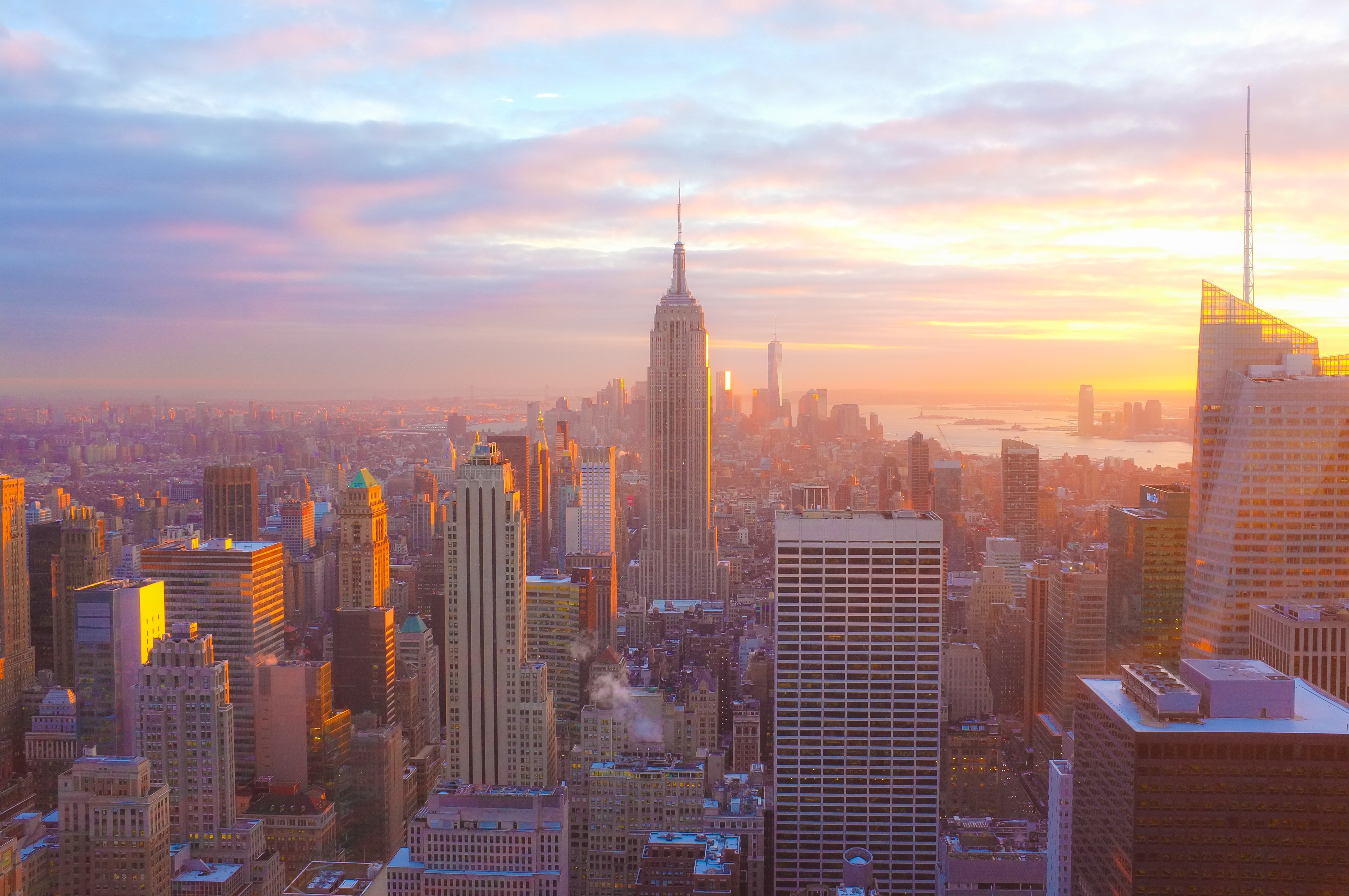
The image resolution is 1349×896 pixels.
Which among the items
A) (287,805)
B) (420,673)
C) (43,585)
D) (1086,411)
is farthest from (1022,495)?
(43,585)

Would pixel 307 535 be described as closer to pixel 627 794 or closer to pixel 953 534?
pixel 627 794

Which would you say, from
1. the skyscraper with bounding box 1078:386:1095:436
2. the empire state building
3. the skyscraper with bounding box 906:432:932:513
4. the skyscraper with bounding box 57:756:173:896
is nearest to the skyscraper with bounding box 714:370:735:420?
the empire state building

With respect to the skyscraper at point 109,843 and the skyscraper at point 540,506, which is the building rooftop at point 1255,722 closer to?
the skyscraper at point 109,843

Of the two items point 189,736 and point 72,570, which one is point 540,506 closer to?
point 72,570

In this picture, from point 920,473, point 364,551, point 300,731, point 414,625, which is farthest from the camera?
point 364,551

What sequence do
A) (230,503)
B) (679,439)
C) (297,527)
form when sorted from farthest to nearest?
1. (679,439)
2. (297,527)
3. (230,503)

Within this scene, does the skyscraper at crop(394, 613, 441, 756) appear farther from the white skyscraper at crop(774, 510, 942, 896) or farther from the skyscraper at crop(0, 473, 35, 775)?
the white skyscraper at crop(774, 510, 942, 896)
